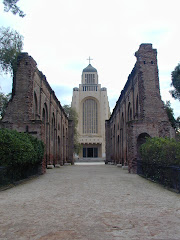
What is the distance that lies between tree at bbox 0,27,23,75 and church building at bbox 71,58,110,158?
4494cm

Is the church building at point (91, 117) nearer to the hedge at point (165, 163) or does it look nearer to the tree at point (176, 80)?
the tree at point (176, 80)

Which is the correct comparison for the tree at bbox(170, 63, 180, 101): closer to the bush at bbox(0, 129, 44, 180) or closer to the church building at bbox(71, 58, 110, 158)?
the bush at bbox(0, 129, 44, 180)

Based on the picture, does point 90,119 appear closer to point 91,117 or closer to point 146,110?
point 91,117

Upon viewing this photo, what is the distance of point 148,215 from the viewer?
480 centimetres

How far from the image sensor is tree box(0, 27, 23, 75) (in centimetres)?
1831

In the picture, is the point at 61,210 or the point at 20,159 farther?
the point at 20,159

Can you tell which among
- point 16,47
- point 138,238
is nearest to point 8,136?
point 138,238

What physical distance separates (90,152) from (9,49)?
1927 inches

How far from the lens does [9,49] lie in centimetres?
1895

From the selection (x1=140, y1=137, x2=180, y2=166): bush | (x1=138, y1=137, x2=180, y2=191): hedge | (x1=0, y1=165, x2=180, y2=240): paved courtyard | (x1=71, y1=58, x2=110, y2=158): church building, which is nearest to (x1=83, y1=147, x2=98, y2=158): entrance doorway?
(x1=71, y1=58, x2=110, y2=158): church building

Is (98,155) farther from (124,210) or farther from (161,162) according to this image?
(124,210)

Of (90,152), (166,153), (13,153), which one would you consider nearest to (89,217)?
(166,153)

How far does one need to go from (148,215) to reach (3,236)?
2641 mm

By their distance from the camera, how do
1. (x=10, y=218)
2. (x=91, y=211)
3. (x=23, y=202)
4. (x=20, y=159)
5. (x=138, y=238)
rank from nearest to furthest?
1. (x=138, y=238)
2. (x=10, y=218)
3. (x=91, y=211)
4. (x=23, y=202)
5. (x=20, y=159)
